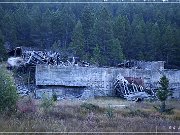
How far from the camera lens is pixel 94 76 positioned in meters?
34.6

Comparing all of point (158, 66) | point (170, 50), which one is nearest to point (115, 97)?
point (158, 66)

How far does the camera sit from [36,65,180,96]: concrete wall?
33781 millimetres

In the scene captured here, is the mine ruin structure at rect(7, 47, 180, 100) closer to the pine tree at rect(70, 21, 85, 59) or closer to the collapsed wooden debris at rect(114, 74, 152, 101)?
the collapsed wooden debris at rect(114, 74, 152, 101)

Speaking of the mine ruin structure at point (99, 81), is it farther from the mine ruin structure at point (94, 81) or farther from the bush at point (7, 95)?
the bush at point (7, 95)

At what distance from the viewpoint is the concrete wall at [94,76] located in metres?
33.8

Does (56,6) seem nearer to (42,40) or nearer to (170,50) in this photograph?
(42,40)

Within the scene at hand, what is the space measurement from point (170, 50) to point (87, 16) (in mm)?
12699

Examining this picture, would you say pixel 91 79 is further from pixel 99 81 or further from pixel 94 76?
pixel 99 81

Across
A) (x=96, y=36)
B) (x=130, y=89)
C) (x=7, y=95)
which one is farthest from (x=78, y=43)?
(x=7, y=95)

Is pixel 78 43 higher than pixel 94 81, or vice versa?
pixel 78 43

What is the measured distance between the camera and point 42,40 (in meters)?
53.6

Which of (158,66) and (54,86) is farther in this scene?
(158,66)

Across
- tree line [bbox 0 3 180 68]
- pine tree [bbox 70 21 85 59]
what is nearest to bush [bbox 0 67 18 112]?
tree line [bbox 0 3 180 68]

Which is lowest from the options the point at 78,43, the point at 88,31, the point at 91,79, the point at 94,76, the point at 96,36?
the point at 91,79
